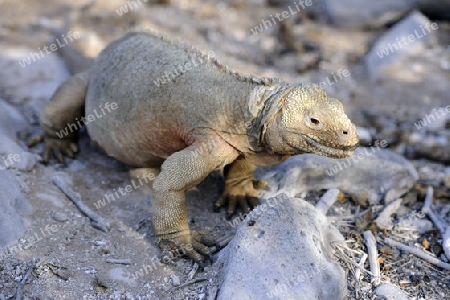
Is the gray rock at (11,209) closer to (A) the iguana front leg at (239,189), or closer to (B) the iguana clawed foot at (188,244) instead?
(B) the iguana clawed foot at (188,244)

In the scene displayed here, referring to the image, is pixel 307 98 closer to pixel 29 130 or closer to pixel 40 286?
pixel 40 286


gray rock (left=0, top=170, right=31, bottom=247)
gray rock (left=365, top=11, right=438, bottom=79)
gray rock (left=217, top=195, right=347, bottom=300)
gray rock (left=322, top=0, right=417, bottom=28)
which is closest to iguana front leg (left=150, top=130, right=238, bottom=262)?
gray rock (left=217, top=195, right=347, bottom=300)

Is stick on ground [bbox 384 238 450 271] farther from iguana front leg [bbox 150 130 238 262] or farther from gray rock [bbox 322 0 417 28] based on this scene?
gray rock [bbox 322 0 417 28]

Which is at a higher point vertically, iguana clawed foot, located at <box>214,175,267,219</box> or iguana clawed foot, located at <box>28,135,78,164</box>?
iguana clawed foot, located at <box>28,135,78,164</box>

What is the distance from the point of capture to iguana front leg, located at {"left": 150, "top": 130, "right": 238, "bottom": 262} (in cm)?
511

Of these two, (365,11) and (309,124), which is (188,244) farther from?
(365,11)

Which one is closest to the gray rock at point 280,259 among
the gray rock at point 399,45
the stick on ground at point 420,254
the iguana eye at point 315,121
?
the iguana eye at point 315,121

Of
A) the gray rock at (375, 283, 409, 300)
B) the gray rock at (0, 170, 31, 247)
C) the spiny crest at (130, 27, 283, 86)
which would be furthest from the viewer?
the spiny crest at (130, 27, 283, 86)

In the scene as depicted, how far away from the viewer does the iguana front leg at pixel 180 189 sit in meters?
5.11

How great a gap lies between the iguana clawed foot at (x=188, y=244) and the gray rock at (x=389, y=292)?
5.66 feet

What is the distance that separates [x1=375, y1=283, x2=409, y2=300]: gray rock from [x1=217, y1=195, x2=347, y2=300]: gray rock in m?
0.37

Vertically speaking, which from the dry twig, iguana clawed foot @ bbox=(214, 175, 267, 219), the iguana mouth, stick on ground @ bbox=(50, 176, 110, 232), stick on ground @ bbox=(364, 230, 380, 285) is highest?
stick on ground @ bbox=(50, 176, 110, 232)

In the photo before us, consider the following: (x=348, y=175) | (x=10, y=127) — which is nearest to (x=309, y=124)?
(x=348, y=175)

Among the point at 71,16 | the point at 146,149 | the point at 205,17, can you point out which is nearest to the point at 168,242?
the point at 146,149
